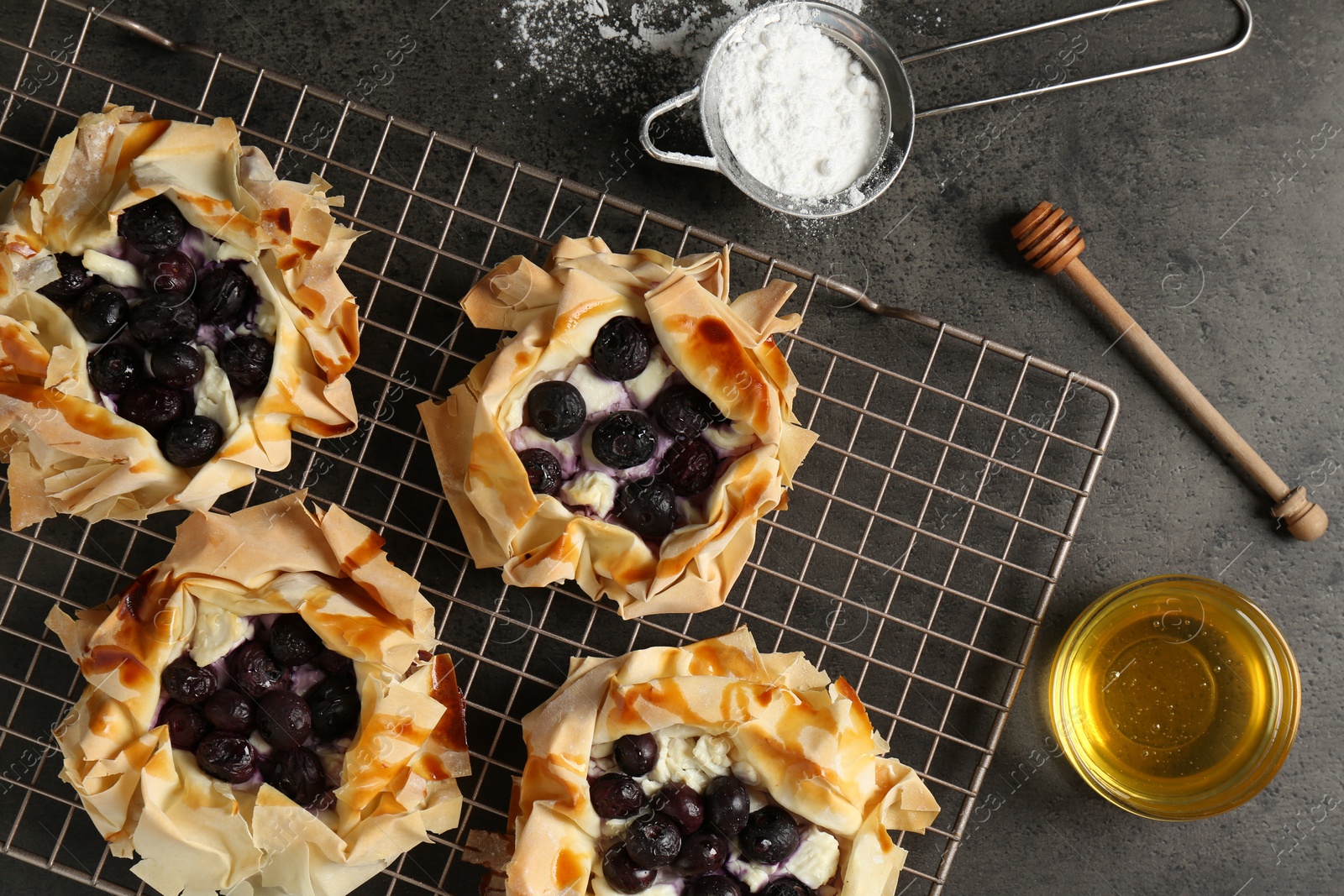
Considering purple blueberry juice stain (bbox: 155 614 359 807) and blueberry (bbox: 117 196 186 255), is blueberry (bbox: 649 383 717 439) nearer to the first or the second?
purple blueberry juice stain (bbox: 155 614 359 807)

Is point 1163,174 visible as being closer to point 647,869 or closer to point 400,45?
point 400,45

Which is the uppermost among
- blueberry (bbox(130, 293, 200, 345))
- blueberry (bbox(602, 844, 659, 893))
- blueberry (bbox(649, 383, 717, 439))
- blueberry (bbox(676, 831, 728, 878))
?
blueberry (bbox(649, 383, 717, 439))

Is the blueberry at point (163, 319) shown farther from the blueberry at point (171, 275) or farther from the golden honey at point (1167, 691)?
the golden honey at point (1167, 691)

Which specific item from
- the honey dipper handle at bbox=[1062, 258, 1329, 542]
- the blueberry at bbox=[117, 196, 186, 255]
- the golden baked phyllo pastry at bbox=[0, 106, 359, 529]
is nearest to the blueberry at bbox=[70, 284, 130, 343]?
the golden baked phyllo pastry at bbox=[0, 106, 359, 529]

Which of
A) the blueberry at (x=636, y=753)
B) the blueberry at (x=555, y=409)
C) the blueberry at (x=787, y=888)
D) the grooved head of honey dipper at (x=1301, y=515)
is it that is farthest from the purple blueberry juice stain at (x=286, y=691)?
the grooved head of honey dipper at (x=1301, y=515)

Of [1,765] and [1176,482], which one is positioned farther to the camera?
[1176,482]

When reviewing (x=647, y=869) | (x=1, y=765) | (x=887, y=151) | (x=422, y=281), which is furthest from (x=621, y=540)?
(x=1, y=765)
